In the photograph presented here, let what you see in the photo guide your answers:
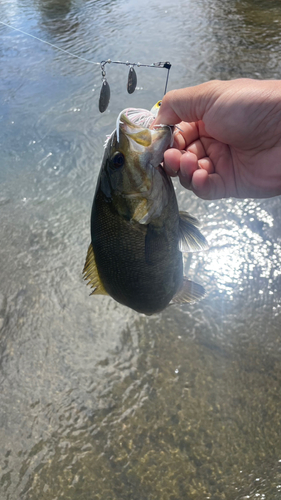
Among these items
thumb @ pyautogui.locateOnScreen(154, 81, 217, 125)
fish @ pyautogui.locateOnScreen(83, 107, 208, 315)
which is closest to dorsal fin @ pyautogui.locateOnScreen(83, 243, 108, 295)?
fish @ pyautogui.locateOnScreen(83, 107, 208, 315)

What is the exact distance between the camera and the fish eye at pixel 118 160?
1681mm

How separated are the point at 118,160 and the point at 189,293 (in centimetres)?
99

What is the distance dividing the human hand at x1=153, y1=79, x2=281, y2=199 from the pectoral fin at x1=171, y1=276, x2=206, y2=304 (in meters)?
0.60

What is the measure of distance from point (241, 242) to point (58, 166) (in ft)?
9.05

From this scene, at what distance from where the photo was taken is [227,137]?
2.13 meters

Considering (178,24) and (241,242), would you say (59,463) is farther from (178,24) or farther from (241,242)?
(178,24)

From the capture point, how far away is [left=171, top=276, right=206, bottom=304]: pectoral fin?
222cm

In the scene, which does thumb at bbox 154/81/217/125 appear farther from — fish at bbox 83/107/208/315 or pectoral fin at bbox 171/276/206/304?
pectoral fin at bbox 171/276/206/304

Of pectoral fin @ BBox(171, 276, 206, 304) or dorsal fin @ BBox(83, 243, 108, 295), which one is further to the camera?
pectoral fin @ BBox(171, 276, 206, 304)

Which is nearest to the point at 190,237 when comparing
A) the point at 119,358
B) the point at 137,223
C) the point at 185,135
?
the point at 137,223

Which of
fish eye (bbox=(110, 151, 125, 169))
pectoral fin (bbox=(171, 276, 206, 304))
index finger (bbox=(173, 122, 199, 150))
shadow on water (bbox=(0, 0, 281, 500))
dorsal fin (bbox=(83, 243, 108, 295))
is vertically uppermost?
fish eye (bbox=(110, 151, 125, 169))

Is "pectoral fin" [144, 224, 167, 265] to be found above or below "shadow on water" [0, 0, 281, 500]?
above

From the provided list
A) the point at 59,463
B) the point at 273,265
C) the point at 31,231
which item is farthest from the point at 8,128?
the point at 59,463

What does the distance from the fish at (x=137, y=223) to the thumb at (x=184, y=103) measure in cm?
9
